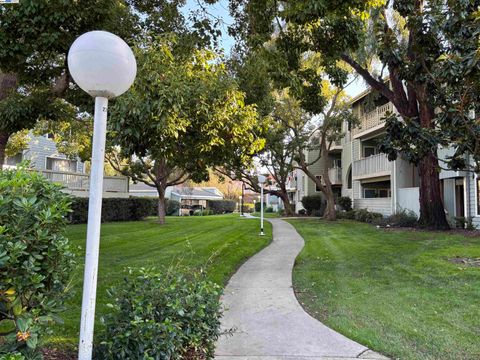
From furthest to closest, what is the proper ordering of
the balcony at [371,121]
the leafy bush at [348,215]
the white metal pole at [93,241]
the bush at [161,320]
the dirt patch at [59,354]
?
the leafy bush at [348,215] → the balcony at [371,121] → the dirt patch at [59,354] → the bush at [161,320] → the white metal pole at [93,241]

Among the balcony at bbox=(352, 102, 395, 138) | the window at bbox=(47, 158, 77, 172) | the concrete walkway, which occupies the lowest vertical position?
the concrete walkway

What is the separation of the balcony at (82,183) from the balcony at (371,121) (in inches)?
637

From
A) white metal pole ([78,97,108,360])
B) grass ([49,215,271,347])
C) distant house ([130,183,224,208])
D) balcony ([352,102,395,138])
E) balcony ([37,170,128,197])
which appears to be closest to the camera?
white metal pole ([78,97,108,360])

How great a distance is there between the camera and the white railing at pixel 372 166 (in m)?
23.9

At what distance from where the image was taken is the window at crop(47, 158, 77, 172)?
26266mm

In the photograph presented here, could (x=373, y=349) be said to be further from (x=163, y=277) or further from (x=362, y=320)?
(x=163, y=277)

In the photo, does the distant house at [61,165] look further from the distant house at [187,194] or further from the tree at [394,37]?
the distant house at [187,194]

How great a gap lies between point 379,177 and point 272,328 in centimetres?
2231

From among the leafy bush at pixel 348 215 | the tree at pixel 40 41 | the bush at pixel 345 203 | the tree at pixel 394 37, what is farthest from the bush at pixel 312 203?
the tree at pixel 40 41

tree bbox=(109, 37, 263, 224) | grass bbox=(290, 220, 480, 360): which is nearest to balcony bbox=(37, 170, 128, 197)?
grass bbox=(290, 220, 480, 360)

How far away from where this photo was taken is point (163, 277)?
13.4ft

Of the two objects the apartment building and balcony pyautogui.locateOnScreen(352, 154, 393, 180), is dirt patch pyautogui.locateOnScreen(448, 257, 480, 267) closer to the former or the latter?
the apartment building

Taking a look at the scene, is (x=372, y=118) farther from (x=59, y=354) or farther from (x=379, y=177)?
(x=59, y=354)

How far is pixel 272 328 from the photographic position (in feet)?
16.4
